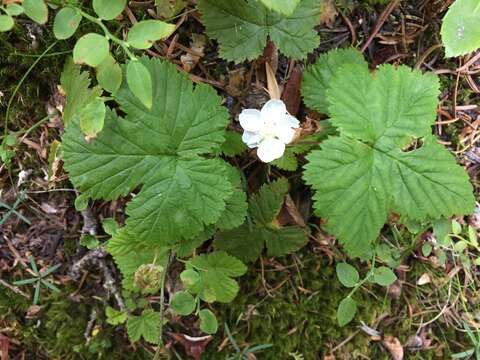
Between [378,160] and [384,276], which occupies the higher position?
[378,160]

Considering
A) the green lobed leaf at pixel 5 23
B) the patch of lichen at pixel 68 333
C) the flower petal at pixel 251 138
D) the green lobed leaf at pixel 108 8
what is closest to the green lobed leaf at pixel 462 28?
the flower petal at pixel 251 138

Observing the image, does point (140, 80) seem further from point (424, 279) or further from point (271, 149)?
point (424, 279)

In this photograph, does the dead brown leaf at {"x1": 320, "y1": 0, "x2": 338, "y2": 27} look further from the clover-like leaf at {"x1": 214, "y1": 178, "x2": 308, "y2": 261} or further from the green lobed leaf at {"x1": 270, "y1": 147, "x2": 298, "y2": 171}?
the clover-like leaf at {"x1": 214, "y1": 178, "x2": 308, "y2": 261}

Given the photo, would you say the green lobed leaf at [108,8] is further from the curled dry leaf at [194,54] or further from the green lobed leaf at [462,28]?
the green lobed leaf at [462,28]

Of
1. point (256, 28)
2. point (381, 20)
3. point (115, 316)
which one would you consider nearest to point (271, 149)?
point (256, 28)

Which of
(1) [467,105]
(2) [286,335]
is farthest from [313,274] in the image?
(1) [467,105]

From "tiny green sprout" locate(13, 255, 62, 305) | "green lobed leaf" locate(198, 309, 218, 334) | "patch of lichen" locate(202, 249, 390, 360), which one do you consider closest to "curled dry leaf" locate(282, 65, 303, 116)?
"patch of lichen" locate(202, 249, 390, 360)
